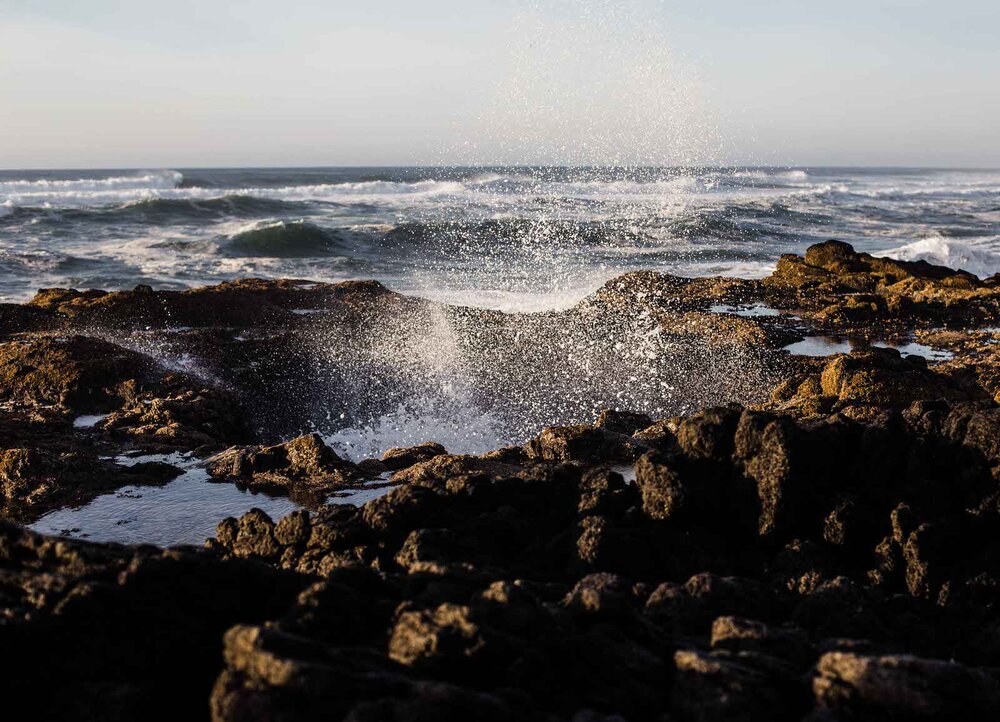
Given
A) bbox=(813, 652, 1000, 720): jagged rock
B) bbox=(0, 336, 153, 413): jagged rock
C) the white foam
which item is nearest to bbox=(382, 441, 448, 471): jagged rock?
bbox=(0, 336, 153, 413): jagged rock

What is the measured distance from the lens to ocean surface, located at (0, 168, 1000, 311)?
20.9 meters

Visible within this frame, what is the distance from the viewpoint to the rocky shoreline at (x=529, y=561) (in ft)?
8.91

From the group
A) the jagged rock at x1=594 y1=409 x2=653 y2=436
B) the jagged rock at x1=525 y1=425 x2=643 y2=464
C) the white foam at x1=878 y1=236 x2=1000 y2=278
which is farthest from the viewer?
the white foam at x1=878 y1=236 x2=1000 y2=278

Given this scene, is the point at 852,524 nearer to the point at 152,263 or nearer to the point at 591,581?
the point at 591,581

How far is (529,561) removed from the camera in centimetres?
429

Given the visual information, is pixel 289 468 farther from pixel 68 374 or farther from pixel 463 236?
pixel 463 236

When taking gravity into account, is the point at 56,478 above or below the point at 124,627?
below

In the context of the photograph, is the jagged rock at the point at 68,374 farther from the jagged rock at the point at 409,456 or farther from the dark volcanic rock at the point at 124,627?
the dark volcanic rock at the point at 124,627

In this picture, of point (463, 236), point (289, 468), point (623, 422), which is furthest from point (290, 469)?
point (463, 236)

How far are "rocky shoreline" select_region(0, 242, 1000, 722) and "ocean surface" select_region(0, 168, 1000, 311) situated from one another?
7.00 meters

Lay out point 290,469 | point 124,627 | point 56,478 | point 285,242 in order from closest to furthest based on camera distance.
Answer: point 124,627, point 56,478, point 290,469, point 285,242

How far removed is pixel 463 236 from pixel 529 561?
26.9 m

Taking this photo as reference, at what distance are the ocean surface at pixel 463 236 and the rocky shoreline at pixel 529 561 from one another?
23.0 ft

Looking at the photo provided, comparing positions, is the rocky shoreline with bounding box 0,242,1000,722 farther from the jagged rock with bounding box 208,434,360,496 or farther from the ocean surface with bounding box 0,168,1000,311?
the ocean surface with bounding box 0,168,1000,311
